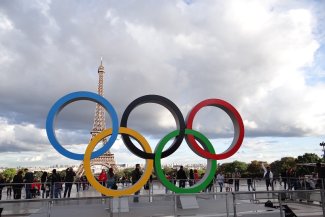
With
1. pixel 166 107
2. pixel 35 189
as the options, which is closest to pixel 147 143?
→ pixel 166 107

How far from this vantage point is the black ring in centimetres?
1479

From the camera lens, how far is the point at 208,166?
52.0 feet

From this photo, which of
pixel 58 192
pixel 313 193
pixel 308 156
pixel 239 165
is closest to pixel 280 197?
pixel 313 193

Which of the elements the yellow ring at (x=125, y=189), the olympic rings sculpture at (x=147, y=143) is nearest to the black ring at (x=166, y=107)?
the olympic rings sculpture at (x=147, y=143)

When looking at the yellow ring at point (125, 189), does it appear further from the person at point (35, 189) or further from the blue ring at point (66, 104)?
the person at point (35, 189)

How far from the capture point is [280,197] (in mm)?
10594

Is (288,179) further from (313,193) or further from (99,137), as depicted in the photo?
(99,137)

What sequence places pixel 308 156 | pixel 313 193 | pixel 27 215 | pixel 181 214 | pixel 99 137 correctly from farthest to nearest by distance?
1. pixel 308 156
2. pixel 99 137
3. pixel 27 215
4. pixel 313 193
5. pixel 181 214

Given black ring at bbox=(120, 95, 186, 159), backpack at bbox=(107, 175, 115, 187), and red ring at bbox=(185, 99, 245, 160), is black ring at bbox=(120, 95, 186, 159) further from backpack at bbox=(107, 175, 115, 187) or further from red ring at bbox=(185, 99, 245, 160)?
backpack at bbox=(107, 175, 115, 187)

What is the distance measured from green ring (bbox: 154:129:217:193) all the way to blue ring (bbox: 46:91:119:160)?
2152 millimetres

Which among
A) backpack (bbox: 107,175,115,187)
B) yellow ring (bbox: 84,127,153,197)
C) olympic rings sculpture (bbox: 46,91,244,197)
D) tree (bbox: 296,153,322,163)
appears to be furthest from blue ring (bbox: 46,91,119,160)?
tree (bbox: 296,153,322,163)

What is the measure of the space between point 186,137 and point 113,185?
4.36m

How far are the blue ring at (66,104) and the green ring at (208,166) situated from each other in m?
2.15

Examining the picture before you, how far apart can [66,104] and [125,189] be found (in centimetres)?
464
